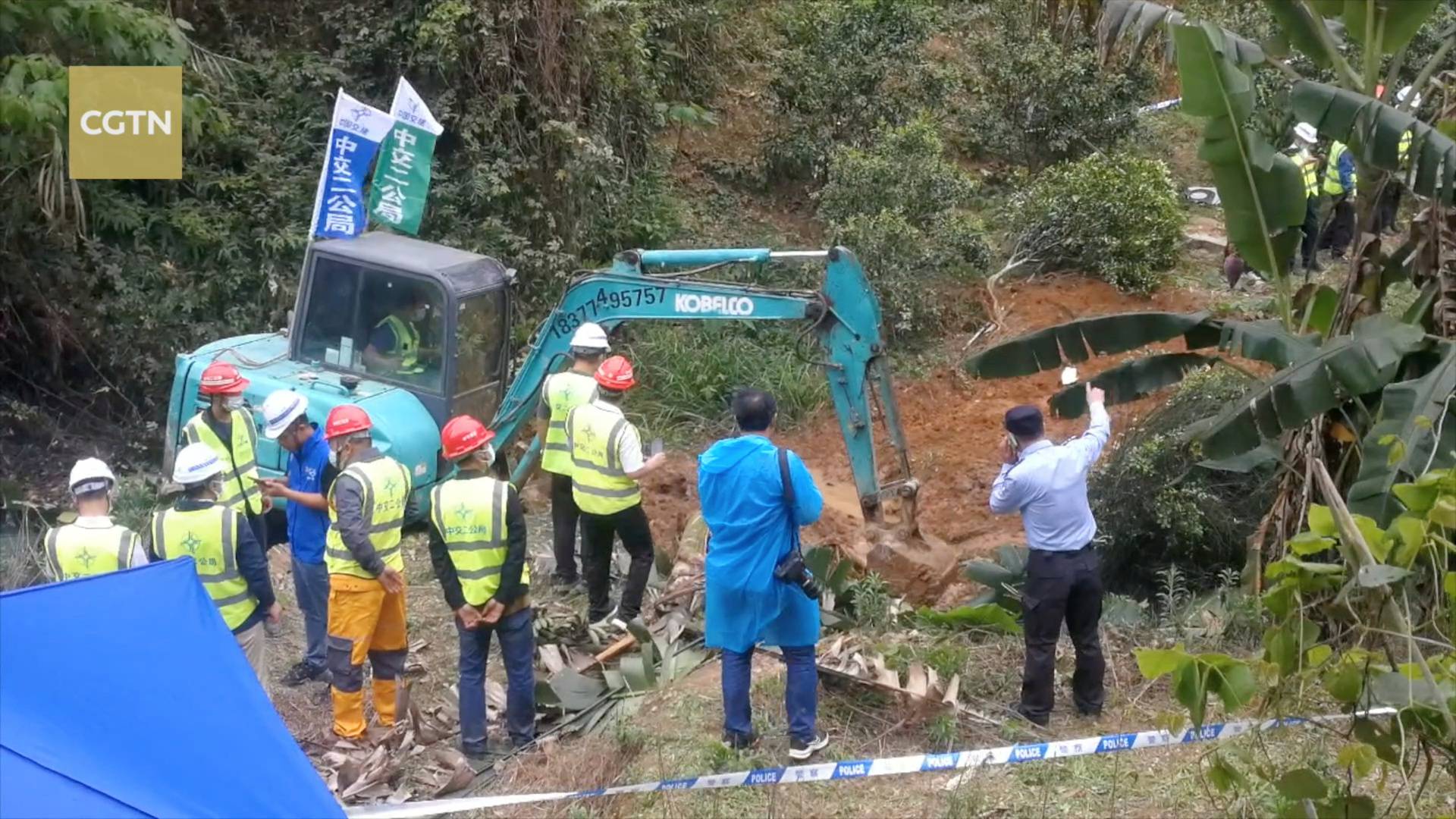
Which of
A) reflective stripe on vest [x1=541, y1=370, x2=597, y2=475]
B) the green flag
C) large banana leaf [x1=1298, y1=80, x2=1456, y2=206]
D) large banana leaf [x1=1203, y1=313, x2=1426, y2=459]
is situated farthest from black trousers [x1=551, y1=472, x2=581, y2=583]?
large banana leaf [x1=1298, y1=80, x2=1456, y2=206]

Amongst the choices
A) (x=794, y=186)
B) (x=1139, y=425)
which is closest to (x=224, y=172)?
(x=794, y=186)

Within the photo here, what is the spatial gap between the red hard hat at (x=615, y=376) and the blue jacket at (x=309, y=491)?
1.65 metres

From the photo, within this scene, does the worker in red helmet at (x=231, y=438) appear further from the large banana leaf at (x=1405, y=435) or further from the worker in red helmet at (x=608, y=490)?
the large banana leaf at (x=1405, y=435)

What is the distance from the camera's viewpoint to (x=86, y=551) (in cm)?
704

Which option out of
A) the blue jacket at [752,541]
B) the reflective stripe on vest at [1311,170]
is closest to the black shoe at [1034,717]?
the blue jacket at [752,541]

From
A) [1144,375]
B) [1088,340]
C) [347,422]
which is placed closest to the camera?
[347,422]

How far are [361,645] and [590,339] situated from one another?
254cm

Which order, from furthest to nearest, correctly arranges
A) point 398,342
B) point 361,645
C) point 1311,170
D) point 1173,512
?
point 1311,170 → point 398,342 → point 1173,512 → point 361,645

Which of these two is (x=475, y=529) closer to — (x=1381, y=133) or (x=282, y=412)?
(x=282, y=412)

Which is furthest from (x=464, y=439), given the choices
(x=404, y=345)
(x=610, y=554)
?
(x=404, y=345)

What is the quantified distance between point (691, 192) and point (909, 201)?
9.89 ft

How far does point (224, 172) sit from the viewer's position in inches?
582

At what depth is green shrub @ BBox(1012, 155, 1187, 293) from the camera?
15.9 meters

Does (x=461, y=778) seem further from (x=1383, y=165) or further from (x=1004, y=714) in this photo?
(x=1383, y=165)
